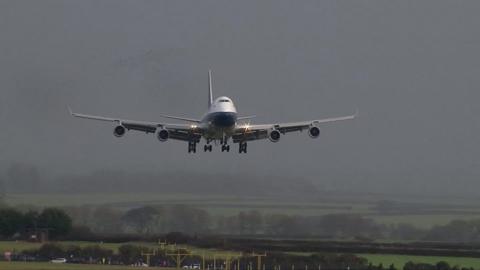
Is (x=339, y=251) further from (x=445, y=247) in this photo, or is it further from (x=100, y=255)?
(x=100, y=255)

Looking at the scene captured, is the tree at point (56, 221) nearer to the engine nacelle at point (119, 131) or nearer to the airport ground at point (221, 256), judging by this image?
the airport ground at point (221, 256)

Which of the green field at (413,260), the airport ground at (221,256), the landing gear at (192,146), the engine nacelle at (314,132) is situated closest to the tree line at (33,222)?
the airport ground at (221,256)

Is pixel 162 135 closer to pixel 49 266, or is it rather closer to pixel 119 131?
pixel 119 131

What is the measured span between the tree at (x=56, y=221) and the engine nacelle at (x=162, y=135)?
1202cm

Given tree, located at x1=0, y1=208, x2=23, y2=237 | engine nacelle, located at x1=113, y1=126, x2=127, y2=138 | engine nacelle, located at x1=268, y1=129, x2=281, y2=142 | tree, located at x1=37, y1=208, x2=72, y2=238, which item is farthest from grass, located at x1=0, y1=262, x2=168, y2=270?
engine nacelle, located at x1=268, y1=129, x2=281, y2=142

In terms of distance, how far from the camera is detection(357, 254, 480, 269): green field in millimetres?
146375

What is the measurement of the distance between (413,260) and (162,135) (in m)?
27.8

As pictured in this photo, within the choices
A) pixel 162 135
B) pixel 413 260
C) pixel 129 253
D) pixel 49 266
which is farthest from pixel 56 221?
pixel 413 260

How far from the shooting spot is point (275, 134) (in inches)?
6176

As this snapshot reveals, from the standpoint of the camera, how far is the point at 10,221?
161 meters

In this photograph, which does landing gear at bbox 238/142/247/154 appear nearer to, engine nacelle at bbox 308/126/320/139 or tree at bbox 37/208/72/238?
engine nacelle at bbox 308/126/320/139

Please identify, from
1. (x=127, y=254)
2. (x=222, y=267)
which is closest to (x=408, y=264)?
(x=222, y=267)

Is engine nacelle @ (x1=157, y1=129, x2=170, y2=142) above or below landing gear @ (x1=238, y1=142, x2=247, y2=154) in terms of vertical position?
above

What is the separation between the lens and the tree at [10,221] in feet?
529
